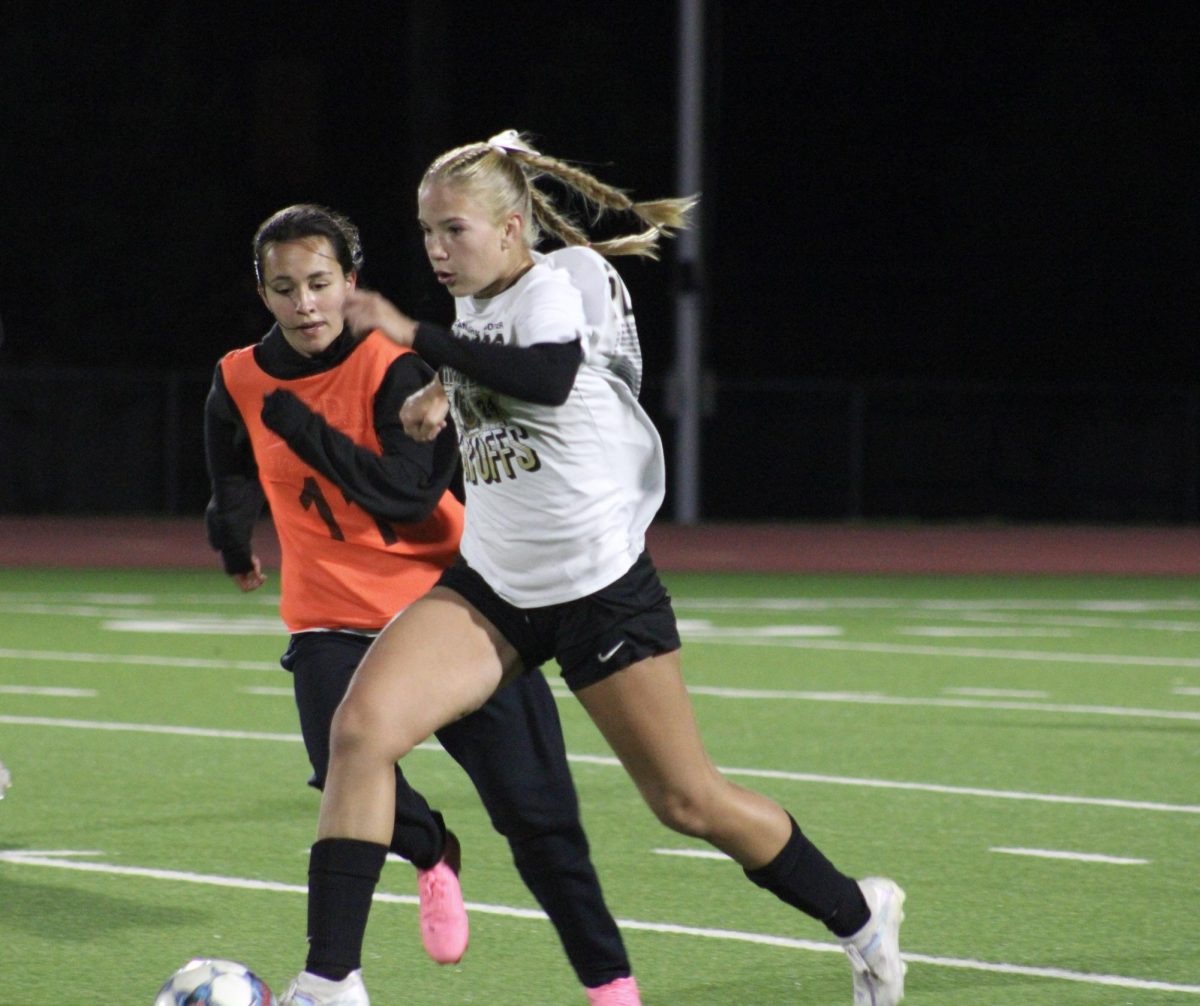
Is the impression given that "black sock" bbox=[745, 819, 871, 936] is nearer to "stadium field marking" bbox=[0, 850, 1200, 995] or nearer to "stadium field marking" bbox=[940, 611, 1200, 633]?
"stadium field marking" bbox=[0, 850, 1200, 995]

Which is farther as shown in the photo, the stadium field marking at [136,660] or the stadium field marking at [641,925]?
the stadium field marking at [136,660]

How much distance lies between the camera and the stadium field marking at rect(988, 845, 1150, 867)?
760 centimetres

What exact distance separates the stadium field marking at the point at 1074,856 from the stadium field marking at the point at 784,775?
3.23 feet

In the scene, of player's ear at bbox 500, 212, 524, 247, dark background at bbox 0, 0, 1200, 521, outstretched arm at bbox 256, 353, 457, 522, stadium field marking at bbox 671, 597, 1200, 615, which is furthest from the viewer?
dark background at bbox 0, 0, 1200, 521

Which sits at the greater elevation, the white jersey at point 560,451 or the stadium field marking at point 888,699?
the white jersey at point 560,451

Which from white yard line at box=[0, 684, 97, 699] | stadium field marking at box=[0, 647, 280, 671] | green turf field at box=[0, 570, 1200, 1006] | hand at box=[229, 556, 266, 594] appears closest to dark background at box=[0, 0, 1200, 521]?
stadium field marking at box=[0, 647, 280, 671]

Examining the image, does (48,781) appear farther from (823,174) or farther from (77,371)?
(823,174)

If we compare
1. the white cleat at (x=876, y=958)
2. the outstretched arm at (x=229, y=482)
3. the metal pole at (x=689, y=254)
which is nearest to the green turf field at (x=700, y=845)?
the white cleat at (x=876, y=958)

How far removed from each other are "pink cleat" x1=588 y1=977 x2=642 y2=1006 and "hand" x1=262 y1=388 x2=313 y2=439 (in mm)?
1378

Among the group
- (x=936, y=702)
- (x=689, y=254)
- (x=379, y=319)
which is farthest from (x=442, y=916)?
(x=689, y=254)

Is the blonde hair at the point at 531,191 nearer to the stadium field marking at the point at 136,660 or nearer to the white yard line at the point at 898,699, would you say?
the white yard line at the point at 898,699

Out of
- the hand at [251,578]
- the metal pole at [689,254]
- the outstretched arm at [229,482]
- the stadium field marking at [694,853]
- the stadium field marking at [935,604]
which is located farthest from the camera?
the metal pole at [689,254]

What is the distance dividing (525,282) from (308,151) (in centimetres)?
3320

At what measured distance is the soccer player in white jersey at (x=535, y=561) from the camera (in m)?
4.95
